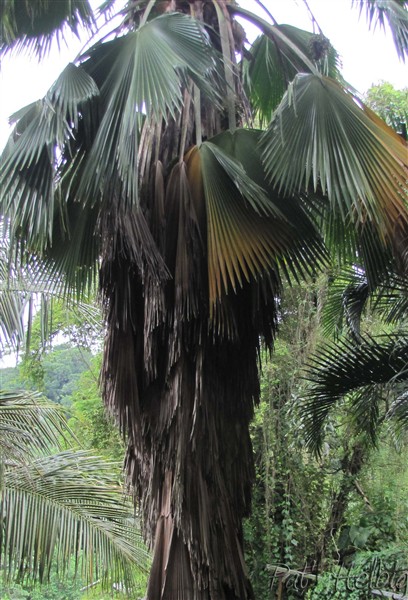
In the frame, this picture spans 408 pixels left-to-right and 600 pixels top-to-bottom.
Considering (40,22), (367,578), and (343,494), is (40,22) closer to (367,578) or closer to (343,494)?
(367,578)

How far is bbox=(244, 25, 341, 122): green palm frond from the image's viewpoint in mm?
5629

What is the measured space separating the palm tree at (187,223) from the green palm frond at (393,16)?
0.07 ft

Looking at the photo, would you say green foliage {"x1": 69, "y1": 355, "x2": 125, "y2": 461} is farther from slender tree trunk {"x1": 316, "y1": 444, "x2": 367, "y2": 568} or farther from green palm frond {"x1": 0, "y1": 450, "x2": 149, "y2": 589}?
green palm frond {"x1": 0, "y1": 450, "x2": 149, "y2": 589}

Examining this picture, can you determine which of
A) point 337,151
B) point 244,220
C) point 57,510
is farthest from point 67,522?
point 337,151

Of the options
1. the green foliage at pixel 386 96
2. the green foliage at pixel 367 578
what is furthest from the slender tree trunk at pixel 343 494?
the green foliage at pixel 386 96

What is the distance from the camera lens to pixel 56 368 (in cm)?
1655

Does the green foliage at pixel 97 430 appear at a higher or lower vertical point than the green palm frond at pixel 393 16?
lower

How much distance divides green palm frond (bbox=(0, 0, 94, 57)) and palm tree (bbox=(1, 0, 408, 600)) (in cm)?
26

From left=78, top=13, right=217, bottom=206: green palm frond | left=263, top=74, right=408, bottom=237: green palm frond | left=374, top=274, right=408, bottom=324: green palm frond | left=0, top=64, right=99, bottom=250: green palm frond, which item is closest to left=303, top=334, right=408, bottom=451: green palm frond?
left=374, top=274, right=408, bottom=324: green palm frond

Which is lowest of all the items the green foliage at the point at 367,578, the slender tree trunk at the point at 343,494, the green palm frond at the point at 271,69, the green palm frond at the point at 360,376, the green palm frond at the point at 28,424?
the green foliage at the point at 367,578

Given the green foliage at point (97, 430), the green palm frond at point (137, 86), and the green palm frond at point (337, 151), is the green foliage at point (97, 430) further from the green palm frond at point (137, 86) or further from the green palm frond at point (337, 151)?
the green palm frond at point (337, 151)

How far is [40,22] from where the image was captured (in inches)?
154

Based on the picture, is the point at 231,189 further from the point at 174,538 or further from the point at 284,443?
the point at 284,443

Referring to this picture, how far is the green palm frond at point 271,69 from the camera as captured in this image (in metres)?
5.63
